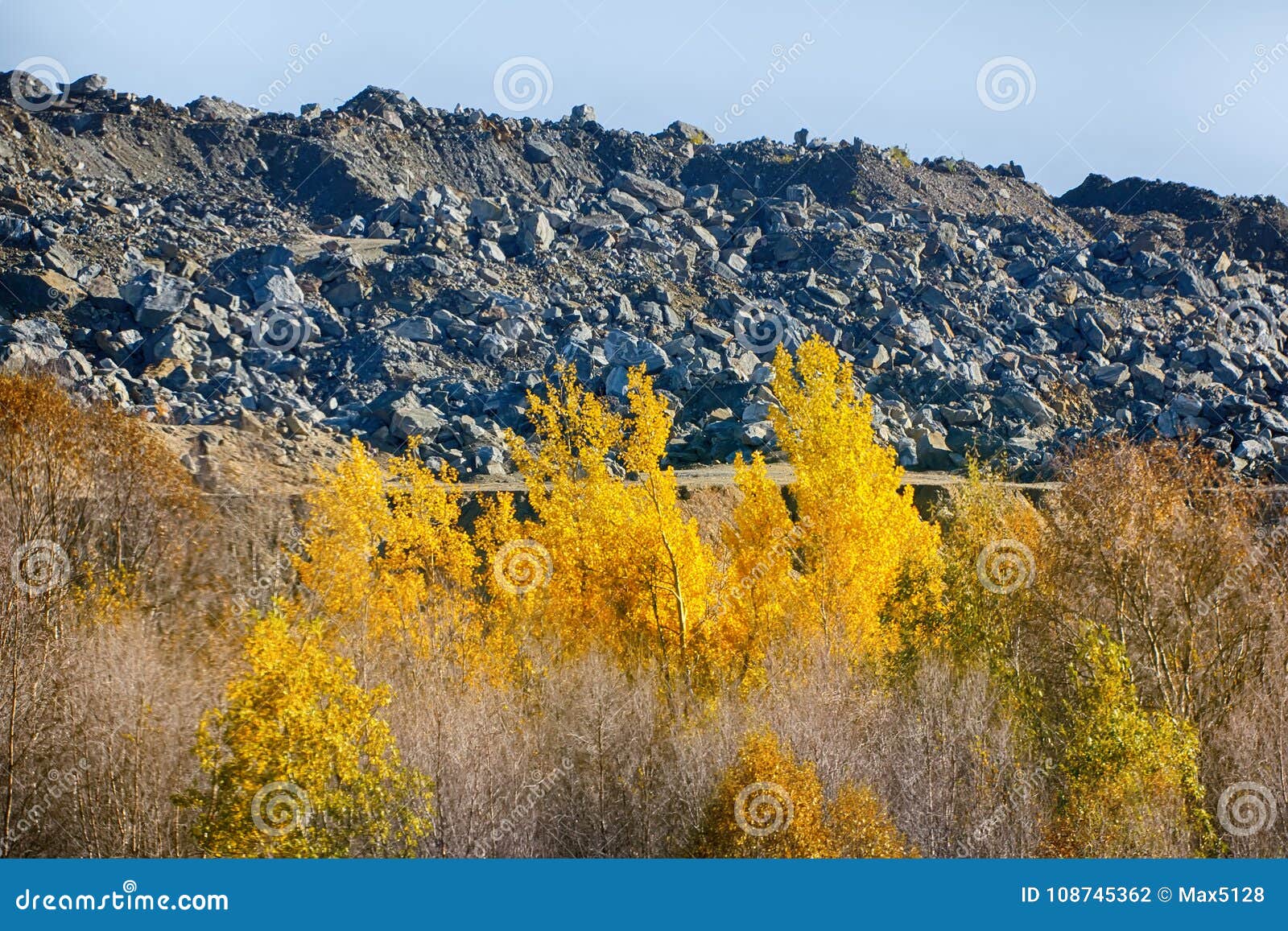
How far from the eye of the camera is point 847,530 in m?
28.9

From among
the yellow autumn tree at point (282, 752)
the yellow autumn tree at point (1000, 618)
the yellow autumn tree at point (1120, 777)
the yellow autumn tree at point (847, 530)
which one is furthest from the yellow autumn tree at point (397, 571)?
the yellow autumn tree at point (1120, 777)

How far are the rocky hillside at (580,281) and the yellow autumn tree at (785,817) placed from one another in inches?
1119

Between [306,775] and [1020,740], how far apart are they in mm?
13635

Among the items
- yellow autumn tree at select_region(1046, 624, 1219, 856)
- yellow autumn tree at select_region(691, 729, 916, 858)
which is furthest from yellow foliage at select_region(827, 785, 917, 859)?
yellow autumn tree at select_region(1046, 624, 1219, 856)

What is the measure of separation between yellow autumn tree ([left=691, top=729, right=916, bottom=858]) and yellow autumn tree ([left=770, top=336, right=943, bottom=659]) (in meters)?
8.35

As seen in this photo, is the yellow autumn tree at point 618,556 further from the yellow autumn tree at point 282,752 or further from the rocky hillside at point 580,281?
the rocky hillside at point 580,281

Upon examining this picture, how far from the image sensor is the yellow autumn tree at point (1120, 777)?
57.6 feet

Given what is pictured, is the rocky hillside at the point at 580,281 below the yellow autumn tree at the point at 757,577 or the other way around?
the other way around

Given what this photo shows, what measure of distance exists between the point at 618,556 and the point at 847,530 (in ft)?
18.3

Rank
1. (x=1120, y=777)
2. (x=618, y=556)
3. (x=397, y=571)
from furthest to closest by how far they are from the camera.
→ (x=397, y=571)
(x=618, y=556)
(x=1120, y=777)

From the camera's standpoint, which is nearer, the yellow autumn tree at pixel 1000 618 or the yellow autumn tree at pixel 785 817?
the yellow autumn tree at pixel 785 817

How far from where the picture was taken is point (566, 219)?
87562mm

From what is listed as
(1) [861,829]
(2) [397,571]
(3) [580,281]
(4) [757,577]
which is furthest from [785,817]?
(3) [580,281]

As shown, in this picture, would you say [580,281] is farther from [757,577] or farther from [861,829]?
[861,829]
